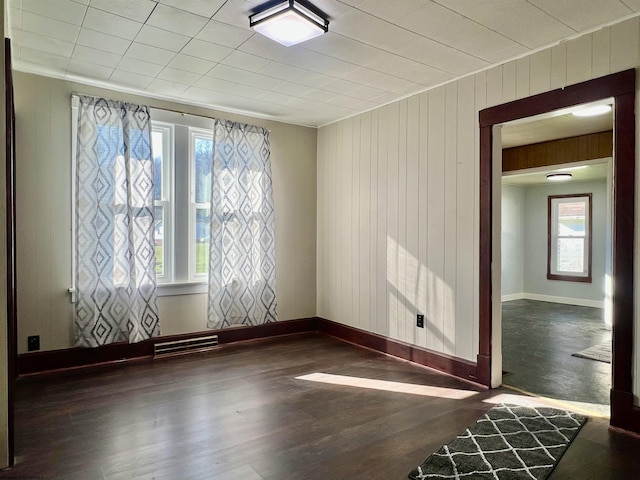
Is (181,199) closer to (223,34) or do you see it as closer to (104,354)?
(104,354)

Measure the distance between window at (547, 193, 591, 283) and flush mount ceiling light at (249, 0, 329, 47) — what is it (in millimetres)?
7171

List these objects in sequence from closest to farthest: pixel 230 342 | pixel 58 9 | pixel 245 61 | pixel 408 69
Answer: pixel 58 9 < pixel 245 61 < pixel 408 69 < pixel 230 342

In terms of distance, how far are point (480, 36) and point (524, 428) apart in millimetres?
2510

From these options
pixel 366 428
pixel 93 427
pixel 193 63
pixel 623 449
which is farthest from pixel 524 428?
pixel 193 63

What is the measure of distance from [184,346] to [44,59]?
2.76 m

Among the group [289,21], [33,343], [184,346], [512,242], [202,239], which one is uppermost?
[289,21]

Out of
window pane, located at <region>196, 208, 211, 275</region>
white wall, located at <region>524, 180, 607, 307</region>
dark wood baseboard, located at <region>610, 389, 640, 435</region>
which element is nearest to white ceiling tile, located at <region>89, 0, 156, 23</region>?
window pane, located at <region>196, 208, 211, 275</region>

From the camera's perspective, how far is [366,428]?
2.50 m

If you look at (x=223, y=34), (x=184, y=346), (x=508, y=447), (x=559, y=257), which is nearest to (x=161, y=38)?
(x=223, y=34)

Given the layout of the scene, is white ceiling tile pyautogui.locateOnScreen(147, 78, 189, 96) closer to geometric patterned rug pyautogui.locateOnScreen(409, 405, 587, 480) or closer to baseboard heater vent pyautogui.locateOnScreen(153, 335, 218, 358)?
baseboard heater vent pyautogui.locateOnScreen(153, 335, 218, 358)

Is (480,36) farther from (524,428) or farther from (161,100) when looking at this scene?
(161,100)

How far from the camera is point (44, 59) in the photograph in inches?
123

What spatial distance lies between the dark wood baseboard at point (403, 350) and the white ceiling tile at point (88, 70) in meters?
3.42

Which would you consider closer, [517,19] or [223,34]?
[517,19]
